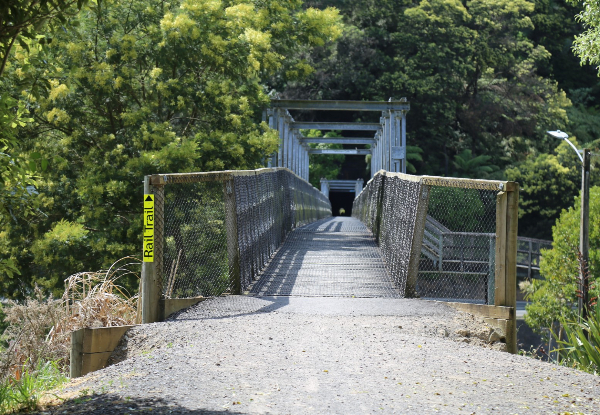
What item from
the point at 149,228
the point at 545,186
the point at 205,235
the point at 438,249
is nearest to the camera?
the point at 149,228

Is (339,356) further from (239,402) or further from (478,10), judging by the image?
(478,10)

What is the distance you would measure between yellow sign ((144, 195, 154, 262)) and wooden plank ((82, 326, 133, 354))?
2.97ft

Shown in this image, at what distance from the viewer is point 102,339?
6.30 meters

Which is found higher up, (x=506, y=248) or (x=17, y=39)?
(x=17, y=39)

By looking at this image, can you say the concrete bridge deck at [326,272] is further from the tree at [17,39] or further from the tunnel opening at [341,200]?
the tunnel opening at [341,200]

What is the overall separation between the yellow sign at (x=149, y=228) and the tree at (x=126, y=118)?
675 centimetres

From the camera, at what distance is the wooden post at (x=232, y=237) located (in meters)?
7.80

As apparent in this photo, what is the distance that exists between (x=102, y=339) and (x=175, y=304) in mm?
1095

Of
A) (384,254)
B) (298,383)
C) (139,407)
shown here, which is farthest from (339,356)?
(384,254)

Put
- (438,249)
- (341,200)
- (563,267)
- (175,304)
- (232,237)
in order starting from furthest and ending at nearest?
(341,200) < (563,267) < (438,249) < (232,237) < (175,304)

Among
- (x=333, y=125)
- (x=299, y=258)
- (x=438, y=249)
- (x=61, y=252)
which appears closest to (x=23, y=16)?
(x=299, y=258)

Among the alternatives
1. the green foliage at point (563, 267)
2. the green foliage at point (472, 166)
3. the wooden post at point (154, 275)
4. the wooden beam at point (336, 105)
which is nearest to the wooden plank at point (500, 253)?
the wooden post at point (154, 275)

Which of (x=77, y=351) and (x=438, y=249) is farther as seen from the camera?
(x=438, y=249)

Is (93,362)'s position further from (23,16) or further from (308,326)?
(23,16)
